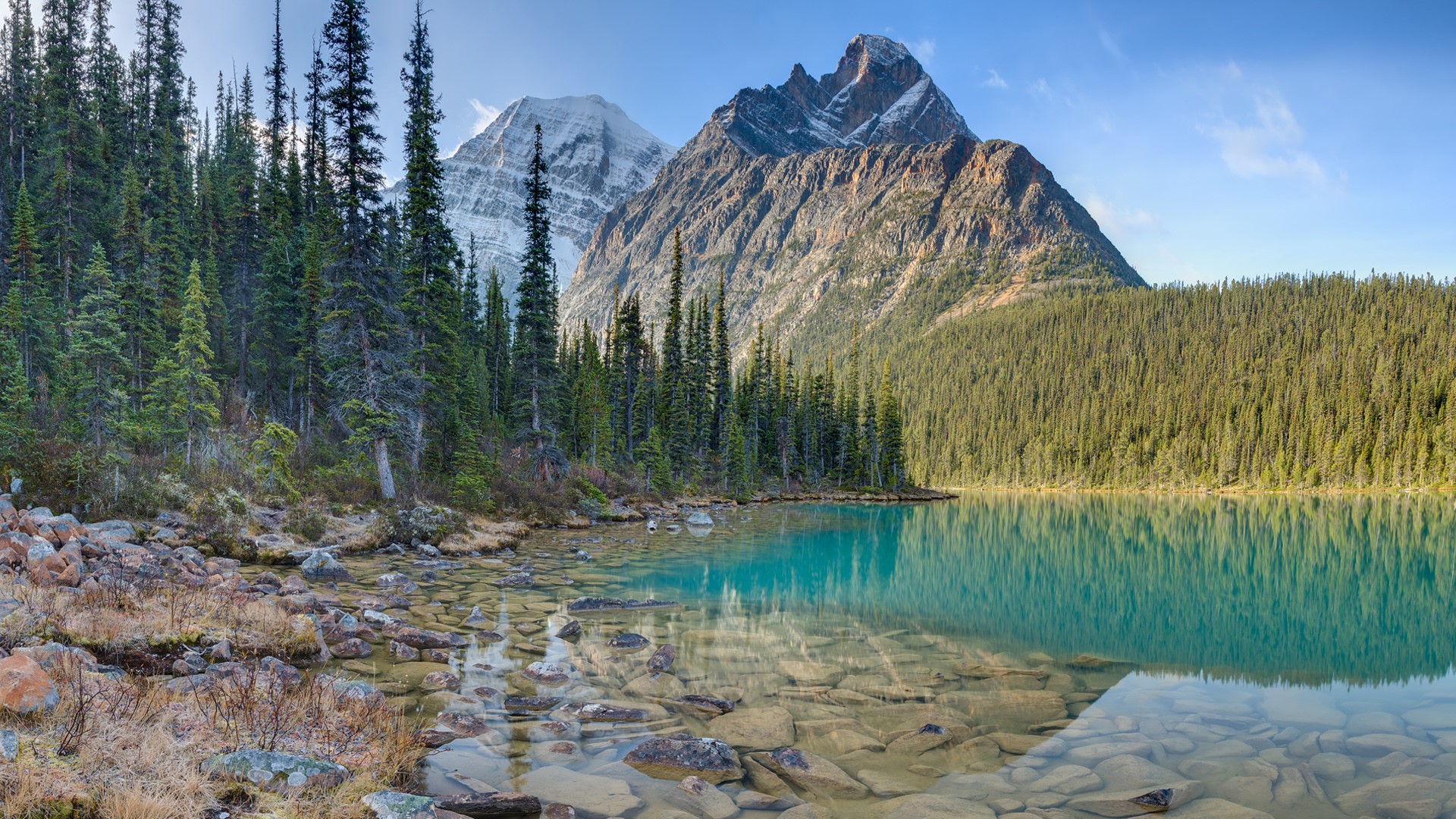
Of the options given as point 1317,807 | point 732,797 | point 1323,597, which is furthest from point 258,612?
point 1323,597

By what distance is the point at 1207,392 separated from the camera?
394 ft

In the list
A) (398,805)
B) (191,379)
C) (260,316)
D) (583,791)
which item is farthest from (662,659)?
(260,316)

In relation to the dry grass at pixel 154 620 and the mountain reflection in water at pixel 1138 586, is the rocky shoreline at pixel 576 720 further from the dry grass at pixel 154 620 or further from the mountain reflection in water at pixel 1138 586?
the mountain reflection in water at pixel 1138 586

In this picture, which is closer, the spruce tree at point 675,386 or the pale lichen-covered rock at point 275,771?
the pale lichen-covered rock at point 275,771

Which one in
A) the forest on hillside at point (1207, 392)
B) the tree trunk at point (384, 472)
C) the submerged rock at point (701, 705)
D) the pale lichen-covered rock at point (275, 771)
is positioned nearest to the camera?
the pale lichen-covered rock at point (275, 771)

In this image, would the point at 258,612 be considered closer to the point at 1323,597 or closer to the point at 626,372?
the point at 1323,597

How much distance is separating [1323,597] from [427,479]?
33335 mm

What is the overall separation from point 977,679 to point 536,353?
28957 millimetres

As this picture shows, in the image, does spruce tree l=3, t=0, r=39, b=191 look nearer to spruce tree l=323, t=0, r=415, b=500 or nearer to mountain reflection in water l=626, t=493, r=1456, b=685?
spruce tree l=323, t=0, r=415, b=500

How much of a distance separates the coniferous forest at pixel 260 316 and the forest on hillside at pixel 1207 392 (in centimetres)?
9173

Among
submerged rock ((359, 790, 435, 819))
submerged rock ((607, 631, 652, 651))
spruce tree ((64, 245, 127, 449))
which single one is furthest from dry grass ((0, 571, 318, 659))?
spruce tree ((64, 245, 127, 449))

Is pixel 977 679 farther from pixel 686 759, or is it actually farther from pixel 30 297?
pixel 30 297

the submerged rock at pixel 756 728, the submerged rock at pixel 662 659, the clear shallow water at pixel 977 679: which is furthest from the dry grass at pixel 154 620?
the submerged rock at pixel 756 728

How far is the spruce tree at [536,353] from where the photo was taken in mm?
35531
